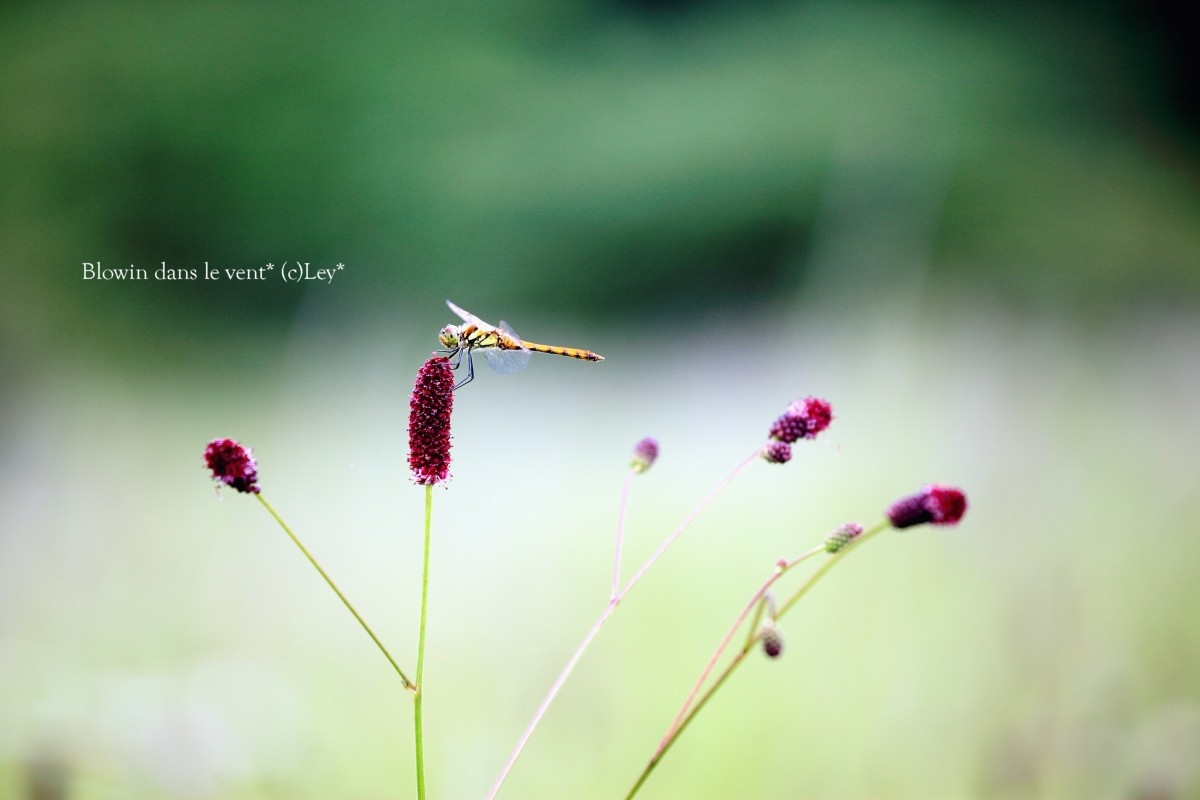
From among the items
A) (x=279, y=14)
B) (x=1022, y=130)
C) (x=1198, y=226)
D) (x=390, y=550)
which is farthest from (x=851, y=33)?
(x=390, y=550)

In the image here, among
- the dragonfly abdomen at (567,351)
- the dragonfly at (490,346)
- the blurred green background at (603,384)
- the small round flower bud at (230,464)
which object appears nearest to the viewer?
the small round flower bud at (230,464)

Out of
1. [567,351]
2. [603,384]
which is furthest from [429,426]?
[603,384]

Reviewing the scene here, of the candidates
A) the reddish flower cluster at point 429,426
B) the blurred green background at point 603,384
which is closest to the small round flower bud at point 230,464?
the reddish flower cluster at point 429,426

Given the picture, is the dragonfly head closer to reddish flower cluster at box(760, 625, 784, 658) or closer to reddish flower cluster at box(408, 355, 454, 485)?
reddish flower cluster at box(408, 355, 454, 485)

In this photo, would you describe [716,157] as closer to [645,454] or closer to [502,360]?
[502,360]

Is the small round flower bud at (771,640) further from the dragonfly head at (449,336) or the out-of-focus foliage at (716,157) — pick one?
the out-of-focus foliage at (716,157)

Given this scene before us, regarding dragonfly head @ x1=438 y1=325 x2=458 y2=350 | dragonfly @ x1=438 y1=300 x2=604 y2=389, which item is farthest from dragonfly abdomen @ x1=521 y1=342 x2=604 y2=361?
dragonfly head @ x1=438 y1=325 x2=458 y2=350
